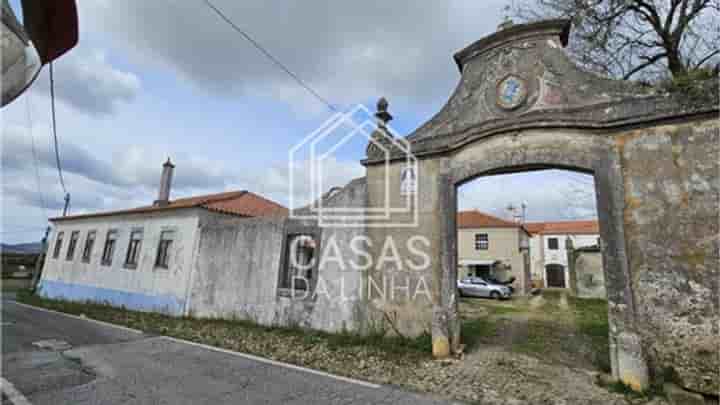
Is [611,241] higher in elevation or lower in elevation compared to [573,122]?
lower

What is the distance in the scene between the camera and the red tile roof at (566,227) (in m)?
33.9

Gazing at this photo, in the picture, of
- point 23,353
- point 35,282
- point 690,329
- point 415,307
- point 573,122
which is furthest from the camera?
point 35,282

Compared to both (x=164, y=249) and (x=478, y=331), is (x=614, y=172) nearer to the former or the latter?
(x=478, y=331)

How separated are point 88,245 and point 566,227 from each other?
136 feet

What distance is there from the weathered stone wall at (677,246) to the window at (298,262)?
6468mm

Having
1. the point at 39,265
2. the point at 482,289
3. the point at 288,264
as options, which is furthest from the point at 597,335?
the point at 39,265

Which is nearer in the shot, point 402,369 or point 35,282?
point 402,369

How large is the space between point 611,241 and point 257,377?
575 centimetres

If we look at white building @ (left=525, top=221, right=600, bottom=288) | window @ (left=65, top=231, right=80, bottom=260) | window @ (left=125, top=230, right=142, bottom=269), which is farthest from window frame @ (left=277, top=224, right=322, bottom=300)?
white building @ (left=525, top=221, right=600, bottom=288)

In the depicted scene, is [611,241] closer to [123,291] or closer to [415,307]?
[415,307]

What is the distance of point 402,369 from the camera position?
5.26m

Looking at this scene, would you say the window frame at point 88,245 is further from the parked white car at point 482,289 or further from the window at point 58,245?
the parked white car at point 482,289

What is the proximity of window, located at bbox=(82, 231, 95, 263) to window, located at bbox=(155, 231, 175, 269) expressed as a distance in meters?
6.41

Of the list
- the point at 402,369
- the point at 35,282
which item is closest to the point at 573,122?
the point at 402,369
